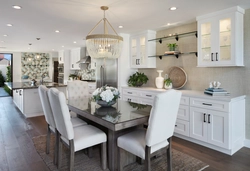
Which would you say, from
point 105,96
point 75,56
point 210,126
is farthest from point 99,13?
point 75,56

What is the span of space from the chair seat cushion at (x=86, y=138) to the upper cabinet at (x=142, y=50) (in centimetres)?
268

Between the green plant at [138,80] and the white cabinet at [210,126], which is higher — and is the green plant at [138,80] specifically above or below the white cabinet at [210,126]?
above

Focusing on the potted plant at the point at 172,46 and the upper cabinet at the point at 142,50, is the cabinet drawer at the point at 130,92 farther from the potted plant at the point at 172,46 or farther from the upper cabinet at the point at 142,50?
the potted plant at the point at 172,46

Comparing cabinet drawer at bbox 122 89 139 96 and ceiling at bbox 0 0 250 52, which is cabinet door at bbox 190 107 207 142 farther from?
ceiling at bbox 0 0 250 52

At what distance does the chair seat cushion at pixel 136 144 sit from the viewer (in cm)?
198

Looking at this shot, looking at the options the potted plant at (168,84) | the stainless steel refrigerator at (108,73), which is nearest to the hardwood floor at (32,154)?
the potted plant at (168,84)

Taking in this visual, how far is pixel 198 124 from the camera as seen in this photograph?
124 inches

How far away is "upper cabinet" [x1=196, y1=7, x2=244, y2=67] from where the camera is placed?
2.96 m

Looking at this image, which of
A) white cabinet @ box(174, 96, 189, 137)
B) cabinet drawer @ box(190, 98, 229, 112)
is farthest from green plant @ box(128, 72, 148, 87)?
cabinet drawer @ box(190, 98, 229, 112)

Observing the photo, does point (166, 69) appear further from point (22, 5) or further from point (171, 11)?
point (22, 5)

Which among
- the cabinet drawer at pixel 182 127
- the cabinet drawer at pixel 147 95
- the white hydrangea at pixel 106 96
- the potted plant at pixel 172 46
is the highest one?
the potted plant at pixel 172 46

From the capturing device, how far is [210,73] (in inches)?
142

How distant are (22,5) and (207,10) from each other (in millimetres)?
3127

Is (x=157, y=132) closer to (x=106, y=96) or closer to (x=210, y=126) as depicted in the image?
(x=106, y=96)
